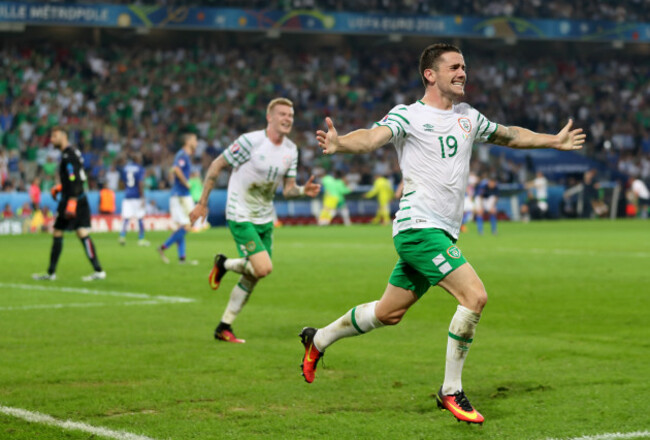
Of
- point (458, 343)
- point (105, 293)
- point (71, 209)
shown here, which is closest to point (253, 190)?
point (458, 343)

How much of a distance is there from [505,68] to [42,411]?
5276 centimetres

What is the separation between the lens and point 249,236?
10.4m

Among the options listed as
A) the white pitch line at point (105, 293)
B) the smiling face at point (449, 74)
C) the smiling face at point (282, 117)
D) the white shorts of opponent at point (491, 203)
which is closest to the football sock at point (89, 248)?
the white pitch line at point (105, 293)

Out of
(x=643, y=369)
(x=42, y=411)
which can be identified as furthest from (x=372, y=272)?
(x=42, y=411)

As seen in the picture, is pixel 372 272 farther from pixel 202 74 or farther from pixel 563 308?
pixel 202 74

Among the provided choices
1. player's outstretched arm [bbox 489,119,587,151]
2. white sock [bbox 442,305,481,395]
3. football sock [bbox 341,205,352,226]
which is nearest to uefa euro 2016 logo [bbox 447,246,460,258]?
white sock [bbox 442,305,481,395]

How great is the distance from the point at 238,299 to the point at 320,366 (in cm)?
201

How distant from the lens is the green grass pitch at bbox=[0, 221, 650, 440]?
630cm

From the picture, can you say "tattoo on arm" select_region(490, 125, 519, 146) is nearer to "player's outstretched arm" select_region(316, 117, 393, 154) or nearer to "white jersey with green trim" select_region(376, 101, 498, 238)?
"white jersey with green trim" select_region(376, 101, 498, 238)

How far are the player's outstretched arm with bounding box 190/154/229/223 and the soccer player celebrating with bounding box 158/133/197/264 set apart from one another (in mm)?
9777

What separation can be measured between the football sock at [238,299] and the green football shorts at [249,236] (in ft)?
0.94

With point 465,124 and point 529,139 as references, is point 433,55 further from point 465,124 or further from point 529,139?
point 529,139

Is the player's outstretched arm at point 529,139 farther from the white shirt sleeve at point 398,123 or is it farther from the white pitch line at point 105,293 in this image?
the white pitch line at point 105,293

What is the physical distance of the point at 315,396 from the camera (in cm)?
719
